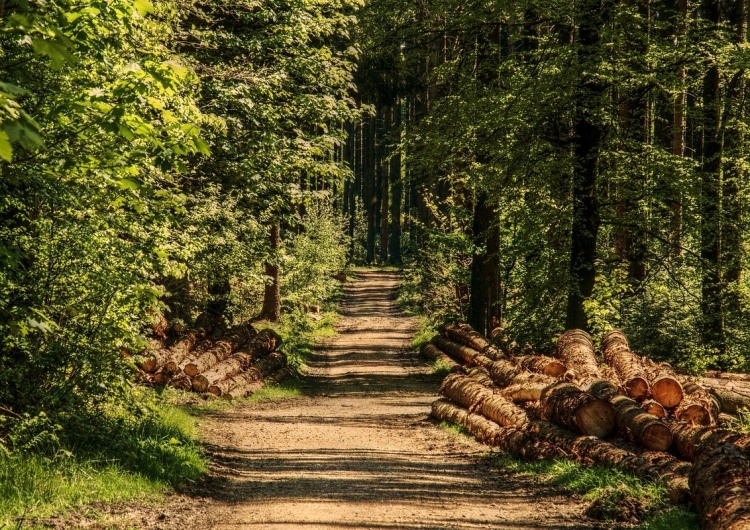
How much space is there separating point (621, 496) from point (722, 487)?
59.6 inches

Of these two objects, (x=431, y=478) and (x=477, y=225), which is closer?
(x=431, y=478)

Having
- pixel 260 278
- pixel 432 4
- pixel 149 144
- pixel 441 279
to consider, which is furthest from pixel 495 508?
pixel 441 279

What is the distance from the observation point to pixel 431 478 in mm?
9281

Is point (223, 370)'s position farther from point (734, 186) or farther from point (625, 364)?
point (734, 186)

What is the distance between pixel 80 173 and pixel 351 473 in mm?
4895

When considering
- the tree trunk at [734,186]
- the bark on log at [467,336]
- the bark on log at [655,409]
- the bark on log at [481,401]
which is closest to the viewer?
the bark on log at [655,409]

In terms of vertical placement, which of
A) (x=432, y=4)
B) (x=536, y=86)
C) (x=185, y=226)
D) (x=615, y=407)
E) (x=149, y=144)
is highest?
(x=432, y=4)

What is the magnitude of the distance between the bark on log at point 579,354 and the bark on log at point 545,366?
0.47 feet

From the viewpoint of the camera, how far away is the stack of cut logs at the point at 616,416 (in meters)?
6.41

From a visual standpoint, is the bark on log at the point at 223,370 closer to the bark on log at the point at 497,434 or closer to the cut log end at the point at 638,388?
the bark on log at the point at 497,434

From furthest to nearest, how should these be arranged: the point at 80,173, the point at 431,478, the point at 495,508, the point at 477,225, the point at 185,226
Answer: the point at 477,225 → the point at 185,226 → the point at 431,478 → the point at 495,508 → the point at 80,173

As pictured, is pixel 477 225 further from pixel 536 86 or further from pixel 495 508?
pixel 495 508

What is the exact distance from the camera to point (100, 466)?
776cm

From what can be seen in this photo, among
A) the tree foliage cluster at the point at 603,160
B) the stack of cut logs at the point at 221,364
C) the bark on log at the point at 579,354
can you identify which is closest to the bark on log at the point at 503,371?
the bark on log at the point at 579,354
